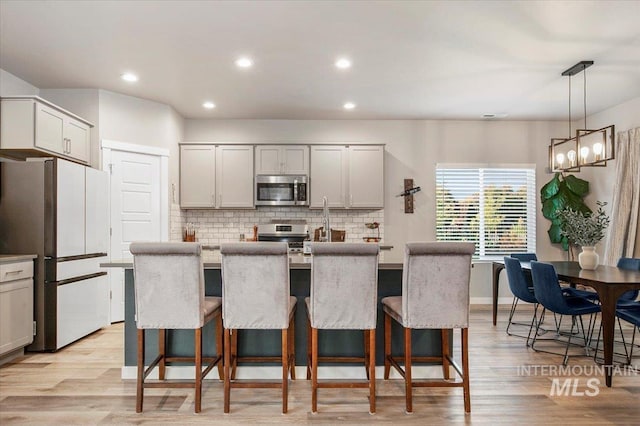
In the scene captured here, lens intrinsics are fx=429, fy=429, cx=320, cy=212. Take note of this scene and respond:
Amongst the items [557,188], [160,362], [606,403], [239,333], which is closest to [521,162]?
[557,188]

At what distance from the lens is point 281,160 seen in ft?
19.9

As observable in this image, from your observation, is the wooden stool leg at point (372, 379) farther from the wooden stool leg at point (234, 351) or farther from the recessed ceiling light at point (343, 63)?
the recessed ceiling light at point (343, 63)

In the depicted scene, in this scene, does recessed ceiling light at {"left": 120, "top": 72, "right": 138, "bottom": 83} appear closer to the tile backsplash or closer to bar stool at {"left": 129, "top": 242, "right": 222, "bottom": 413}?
the tile backsplash

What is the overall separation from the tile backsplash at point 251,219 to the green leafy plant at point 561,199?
96.6 inches

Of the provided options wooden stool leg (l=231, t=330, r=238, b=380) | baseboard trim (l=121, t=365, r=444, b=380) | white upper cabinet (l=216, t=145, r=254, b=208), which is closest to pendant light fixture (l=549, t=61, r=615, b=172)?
baseboard trim (l=121, t=365, r=444, b=380)

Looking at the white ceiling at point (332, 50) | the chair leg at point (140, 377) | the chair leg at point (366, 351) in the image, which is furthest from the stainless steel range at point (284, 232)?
the chair leg at point (140, 377)

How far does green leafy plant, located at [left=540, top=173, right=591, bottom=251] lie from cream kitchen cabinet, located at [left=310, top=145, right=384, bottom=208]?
2.49 meters

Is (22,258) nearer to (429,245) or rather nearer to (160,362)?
(160,362)

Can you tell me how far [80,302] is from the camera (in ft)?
14.1

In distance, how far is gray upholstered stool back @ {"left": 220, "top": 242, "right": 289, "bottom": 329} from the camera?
2.65m

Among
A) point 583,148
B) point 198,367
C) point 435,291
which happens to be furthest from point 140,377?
point 583,148

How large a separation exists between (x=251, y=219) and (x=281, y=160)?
1.01 m

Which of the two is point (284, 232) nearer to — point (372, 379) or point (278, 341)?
point (278, 341)

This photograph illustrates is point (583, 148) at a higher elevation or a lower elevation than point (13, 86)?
lower
